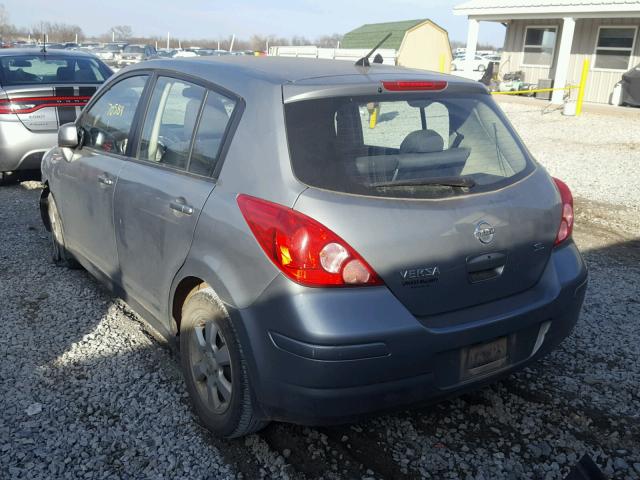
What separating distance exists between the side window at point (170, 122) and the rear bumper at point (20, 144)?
4.91m

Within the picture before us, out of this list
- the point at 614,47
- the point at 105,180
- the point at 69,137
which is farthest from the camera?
the point at 614,47

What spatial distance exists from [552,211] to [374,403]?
1.31 metres

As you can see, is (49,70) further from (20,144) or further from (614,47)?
(614,47)

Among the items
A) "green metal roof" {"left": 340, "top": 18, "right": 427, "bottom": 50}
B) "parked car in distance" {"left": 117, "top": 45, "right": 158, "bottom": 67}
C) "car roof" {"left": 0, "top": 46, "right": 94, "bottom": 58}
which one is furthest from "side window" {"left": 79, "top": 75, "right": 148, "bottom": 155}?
"parked car in distance" {"left": 117, "top": 45, "right": 158, "bottom": 67}

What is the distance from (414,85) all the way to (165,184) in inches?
54.0

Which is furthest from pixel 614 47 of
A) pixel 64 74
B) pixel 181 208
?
pixel 181 208

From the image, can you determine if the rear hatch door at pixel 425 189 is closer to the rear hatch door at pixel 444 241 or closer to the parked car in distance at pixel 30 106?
the rear hatch door at pixel 444 241

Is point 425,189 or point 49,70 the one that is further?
point 49,70

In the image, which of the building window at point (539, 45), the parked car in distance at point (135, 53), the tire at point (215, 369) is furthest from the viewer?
the parked car in distance at point (135, 53)

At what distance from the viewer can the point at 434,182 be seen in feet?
8.86

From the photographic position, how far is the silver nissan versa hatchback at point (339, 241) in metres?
2.40

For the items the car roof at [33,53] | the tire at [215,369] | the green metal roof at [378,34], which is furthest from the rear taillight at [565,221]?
the green metal roof at [378,34]

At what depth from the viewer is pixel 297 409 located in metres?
2.47

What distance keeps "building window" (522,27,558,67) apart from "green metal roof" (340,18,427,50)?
6231 millimetres
